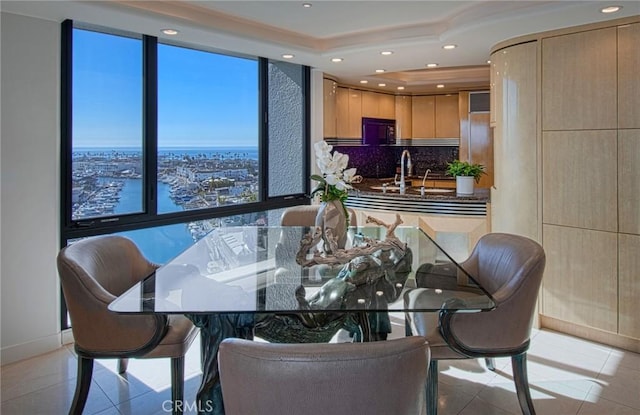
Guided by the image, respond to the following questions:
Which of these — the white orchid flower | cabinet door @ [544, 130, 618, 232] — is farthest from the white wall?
cabinet door @ [544, 130, 618, 232]

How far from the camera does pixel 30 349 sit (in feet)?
10.5

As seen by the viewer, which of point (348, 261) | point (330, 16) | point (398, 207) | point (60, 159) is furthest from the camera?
point (398, 207)

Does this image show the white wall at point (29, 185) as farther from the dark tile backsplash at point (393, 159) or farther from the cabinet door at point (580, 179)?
the dark tile backsplash at point (393, 159)

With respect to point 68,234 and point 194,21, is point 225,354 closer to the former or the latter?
point 68,234

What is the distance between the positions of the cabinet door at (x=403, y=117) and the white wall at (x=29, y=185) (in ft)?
16.6

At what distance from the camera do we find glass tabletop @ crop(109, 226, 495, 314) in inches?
71.6

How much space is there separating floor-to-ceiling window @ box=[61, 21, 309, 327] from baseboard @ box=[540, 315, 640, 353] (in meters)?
2.87

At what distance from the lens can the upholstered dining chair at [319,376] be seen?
1.13 metres

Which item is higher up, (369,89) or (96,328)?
(369,89)

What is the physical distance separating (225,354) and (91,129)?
295 cm

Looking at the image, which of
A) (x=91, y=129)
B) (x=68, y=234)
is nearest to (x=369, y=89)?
(x=91, y=129)

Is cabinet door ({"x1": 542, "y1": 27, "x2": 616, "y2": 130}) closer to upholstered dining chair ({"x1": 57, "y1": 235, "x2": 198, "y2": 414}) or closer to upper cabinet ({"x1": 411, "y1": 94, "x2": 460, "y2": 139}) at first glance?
upholstered dining chair ({"x1": 57, "y1": 235, "x2": 198, "y2": 414})

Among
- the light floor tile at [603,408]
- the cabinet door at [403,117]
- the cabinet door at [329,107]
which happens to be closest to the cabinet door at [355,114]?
the cabinet door at [329,107]

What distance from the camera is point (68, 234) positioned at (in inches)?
133
